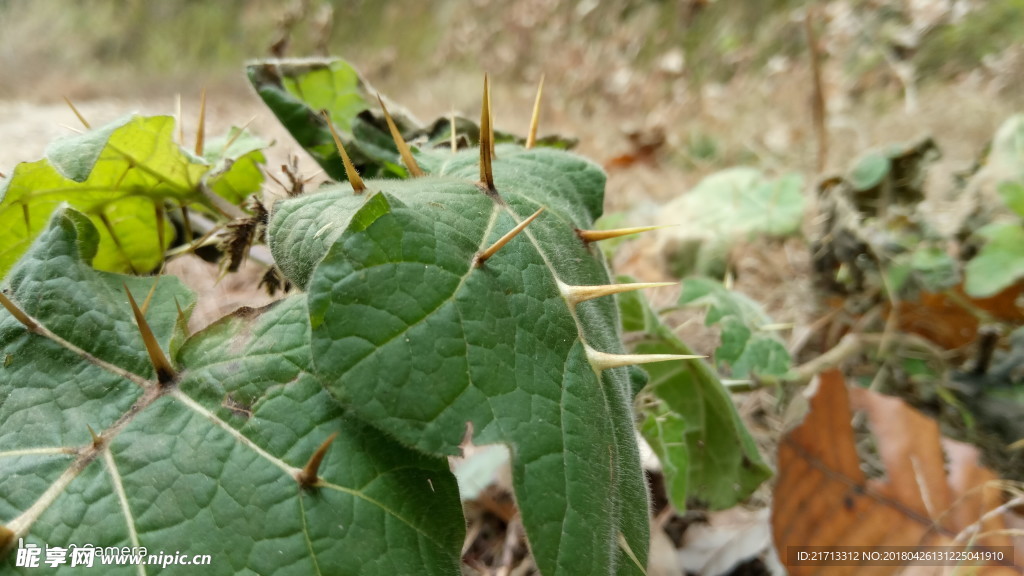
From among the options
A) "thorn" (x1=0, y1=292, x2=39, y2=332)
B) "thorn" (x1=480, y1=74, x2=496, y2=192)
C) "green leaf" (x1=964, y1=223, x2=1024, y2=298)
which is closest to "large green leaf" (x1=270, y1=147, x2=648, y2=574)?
"thorn" (x1=480, y1=74, x2=496, y2=192)

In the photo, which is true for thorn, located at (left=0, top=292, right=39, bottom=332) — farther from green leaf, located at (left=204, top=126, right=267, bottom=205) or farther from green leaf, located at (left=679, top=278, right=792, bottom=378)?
green leaf, located at (left=679, top=278, right=792, bottom=378)

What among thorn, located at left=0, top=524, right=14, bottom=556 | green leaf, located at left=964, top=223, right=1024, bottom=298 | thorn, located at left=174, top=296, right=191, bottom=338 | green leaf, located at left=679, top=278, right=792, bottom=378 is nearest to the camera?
thorn, located at left=0, top=524, right=14, bottom=556

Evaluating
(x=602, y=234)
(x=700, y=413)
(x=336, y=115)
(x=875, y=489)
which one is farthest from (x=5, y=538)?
(x=875, y=489)

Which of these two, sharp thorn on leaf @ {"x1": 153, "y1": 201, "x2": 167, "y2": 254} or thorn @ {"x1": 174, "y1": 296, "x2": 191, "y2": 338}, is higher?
sharp thorn on leaf @ {"x1": 153, "y1": 201, "x2": 167, "y2": 254}

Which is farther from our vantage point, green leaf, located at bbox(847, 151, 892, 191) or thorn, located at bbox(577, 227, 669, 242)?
green leaf, located at bbox(847, 151, 892, 191)

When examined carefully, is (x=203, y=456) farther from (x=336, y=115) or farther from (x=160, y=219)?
(x=336, y=115)

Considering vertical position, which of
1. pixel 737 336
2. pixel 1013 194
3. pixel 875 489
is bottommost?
pixel 875 489

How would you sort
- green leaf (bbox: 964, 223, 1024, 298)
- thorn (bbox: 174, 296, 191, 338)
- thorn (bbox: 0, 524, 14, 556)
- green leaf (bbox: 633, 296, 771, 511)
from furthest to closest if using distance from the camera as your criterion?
green leaf (bbox: 964, 223, 1024, 298) → green leaf (bbox: 633, 296, 771, 511) → thorn (bbox: 174, 296, 191, 338) → thorn (bbox: 0, 524, 14, 556)

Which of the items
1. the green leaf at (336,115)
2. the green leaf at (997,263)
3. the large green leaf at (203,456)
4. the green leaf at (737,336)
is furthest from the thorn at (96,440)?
the green leaf at (997,263)
